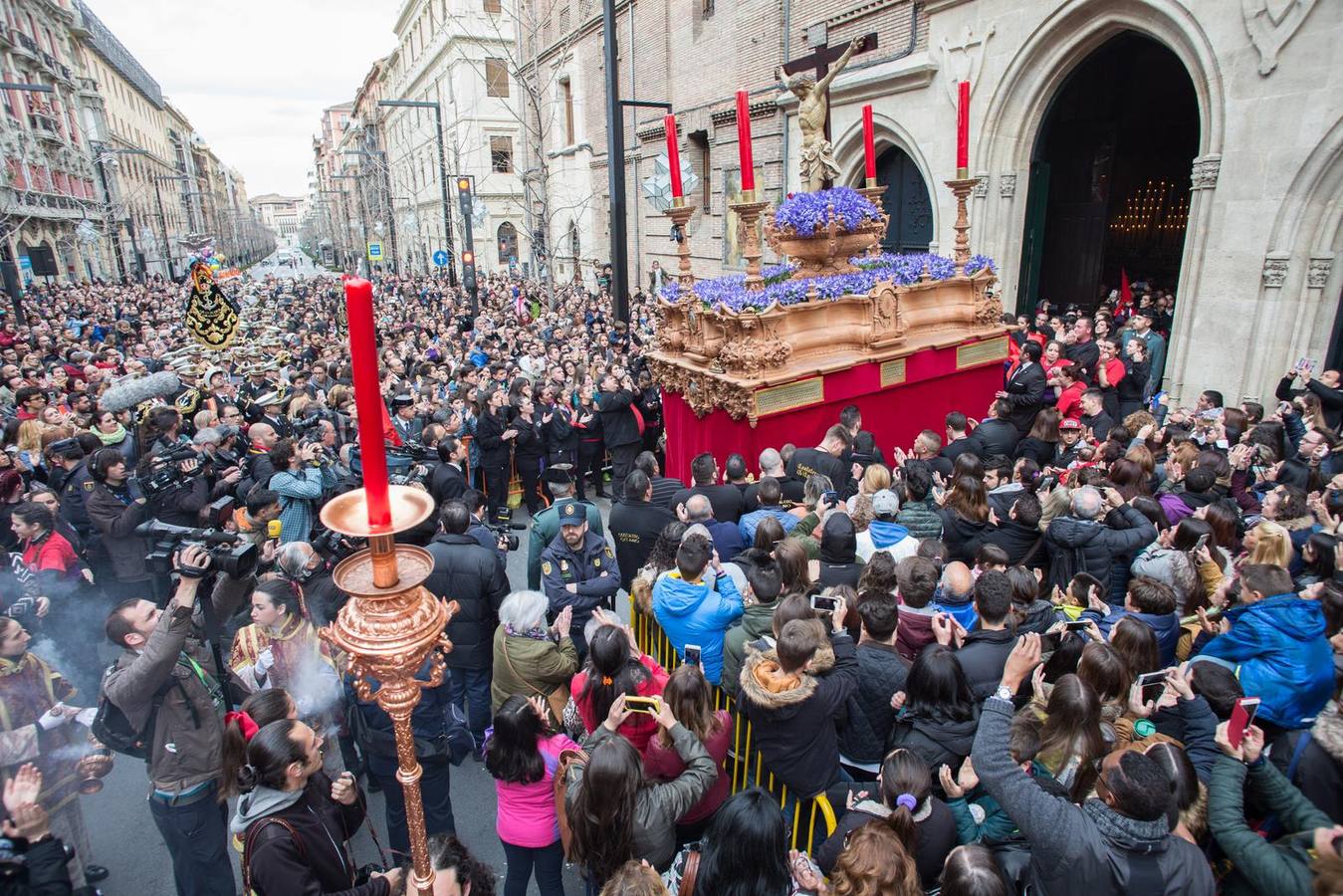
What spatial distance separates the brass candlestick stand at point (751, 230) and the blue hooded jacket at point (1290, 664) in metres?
4.57

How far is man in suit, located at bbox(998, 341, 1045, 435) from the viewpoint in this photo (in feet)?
24.3

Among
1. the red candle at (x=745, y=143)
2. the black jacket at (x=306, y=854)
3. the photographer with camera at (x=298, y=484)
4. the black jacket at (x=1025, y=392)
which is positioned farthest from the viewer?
the black jacket at (x=1025, y=392)

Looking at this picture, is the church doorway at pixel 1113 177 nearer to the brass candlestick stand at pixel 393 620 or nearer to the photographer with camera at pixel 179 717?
the photographer with camera at pixel 179 717

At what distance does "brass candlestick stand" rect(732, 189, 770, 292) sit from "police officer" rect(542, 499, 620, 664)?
316 centimetres

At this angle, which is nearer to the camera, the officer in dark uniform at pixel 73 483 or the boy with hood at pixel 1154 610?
the boy with hood at pixel 1154 610

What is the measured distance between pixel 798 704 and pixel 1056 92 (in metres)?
12.0

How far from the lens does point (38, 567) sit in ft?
16.3

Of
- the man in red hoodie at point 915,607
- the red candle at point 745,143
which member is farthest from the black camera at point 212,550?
the red candle at point 745,143

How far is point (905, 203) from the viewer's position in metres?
14.8

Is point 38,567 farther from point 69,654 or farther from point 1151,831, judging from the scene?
point 1151,831

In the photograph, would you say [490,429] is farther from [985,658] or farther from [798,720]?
[985,658]

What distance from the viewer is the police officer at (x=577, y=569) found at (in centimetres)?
453

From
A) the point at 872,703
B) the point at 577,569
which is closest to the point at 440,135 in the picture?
the point at 577,569

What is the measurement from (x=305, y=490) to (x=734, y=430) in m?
3.93
